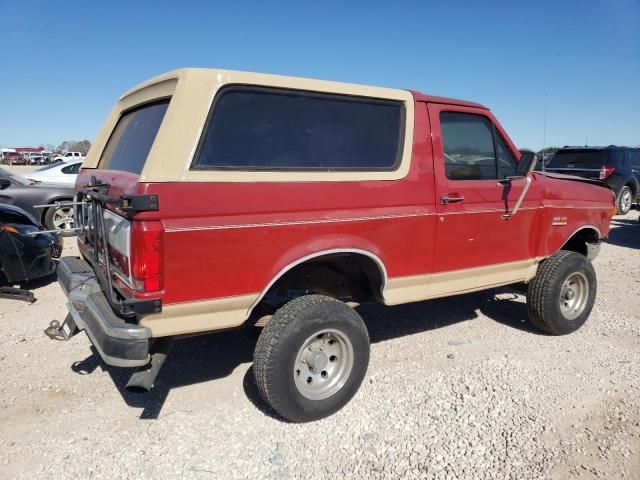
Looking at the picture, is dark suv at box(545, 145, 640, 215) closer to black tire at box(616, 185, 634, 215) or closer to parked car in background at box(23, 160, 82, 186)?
black tire at box(616, 185, 634, 215)

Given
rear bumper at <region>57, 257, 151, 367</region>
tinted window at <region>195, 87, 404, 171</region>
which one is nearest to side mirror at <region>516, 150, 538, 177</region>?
tinted window at <region>195, 87, 404, 171</region>

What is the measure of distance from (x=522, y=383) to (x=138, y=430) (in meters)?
2.76

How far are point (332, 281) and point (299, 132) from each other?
1.20m

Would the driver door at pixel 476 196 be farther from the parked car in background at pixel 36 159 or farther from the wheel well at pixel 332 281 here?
the parked car in background at pixel 36 159

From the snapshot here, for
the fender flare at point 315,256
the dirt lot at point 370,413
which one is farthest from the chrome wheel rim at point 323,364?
the fender flare at point 315,256

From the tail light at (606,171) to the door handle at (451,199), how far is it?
34.3ft

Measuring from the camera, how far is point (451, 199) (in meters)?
3.58

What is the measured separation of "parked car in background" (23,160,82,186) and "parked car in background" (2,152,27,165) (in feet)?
188

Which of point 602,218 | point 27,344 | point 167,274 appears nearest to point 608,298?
point 602,218

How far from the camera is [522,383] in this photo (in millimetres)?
3631

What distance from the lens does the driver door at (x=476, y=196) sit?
3611 mm

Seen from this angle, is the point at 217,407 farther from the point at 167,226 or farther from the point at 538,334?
the point at 538,334

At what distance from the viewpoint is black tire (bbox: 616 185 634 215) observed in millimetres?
12859

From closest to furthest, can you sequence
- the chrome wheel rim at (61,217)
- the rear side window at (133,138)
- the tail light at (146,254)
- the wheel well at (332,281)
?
the tail light at (146,254)
the rear side window at (133,138)
the wheel well at (332,281)
the chrome wheel rim at (61,217)
